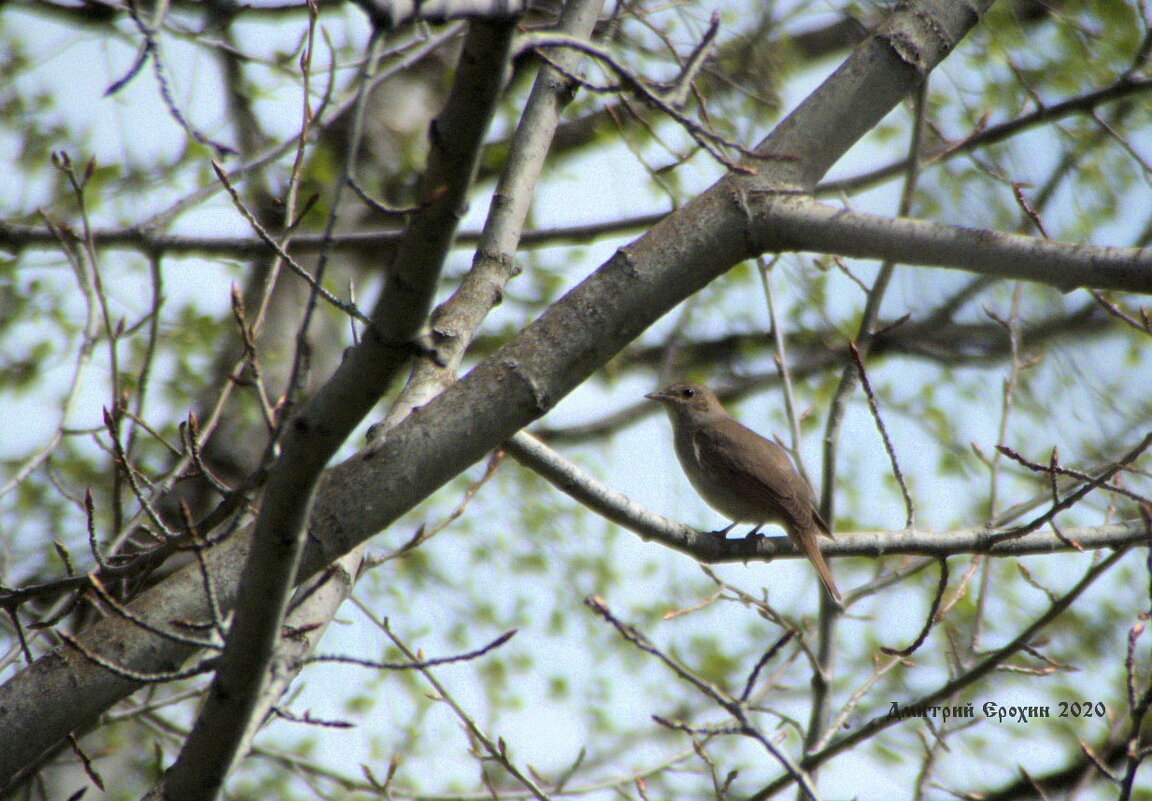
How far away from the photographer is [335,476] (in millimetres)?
2953

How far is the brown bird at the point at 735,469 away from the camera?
549 cm

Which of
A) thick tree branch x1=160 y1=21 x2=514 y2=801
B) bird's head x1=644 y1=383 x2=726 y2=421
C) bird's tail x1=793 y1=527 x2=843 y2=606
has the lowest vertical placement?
thick tree branch x1=160 y1=21 x2=514 y2=801

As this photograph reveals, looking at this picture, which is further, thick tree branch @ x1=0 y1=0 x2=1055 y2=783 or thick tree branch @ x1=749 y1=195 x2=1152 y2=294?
thick tree branch @ x1=0 y1=0 x2=1055 y2=783

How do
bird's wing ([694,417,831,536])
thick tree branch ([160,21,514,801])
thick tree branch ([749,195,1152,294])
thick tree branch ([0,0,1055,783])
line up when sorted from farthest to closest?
bird's wing ([694,417,831,536]) → thick tree branch ([0,0,1055,783]) → thick tree branch ([749,195,1152,294]) → thick tree branch ([160,21,514,801])

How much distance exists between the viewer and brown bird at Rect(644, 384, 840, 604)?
18.0 feet

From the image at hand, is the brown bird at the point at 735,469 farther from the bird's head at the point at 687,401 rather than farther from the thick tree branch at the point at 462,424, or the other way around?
the thick tree branch at the point at 462,424

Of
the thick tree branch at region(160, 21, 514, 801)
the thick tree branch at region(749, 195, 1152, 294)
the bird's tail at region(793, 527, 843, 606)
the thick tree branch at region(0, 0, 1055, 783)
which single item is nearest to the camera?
the thick tree branch at region(160, 21, 514, 801)

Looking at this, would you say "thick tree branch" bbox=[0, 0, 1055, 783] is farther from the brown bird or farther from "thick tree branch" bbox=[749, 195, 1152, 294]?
the brown bird

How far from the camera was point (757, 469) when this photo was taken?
6.31 m

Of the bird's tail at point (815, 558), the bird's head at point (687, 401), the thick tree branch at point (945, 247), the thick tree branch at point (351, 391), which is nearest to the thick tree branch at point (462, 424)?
the thick tree branch at point (945, 247)

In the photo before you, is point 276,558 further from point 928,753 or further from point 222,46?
point 222,46

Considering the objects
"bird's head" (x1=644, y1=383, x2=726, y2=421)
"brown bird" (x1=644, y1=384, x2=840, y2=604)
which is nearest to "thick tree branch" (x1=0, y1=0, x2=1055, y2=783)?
"brown bird" (x1=644, y1=384, x2=840, y2=604)

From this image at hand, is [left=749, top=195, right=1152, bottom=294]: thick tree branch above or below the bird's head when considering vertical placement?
below

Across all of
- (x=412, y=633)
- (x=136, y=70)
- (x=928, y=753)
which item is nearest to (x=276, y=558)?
(x=136, y=70)
